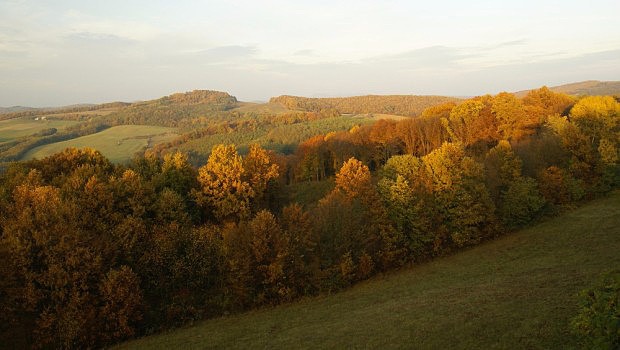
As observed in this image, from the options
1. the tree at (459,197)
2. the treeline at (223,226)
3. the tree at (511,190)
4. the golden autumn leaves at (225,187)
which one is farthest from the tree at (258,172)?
the tree at (511,190)

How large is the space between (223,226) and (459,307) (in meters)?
33.0

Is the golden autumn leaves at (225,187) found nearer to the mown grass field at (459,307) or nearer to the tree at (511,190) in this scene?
the mown grass field at (459,307)

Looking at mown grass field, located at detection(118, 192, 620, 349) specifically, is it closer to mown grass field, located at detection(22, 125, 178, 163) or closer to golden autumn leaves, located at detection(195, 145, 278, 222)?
golden autumn leaves, located at detection(195, 145, 278, 222)

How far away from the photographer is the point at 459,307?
85.9 feet

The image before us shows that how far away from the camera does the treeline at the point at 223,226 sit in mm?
Answer: 32719

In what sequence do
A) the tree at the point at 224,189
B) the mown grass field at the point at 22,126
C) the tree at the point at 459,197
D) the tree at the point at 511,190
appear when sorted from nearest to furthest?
the tree at the point at 459,197
the tree at the point at 224,189
the tree at the point at 511,190
the mown grass field at the point at 22,126

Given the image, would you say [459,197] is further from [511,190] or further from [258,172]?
[258,172]

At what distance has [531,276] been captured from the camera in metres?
31.8

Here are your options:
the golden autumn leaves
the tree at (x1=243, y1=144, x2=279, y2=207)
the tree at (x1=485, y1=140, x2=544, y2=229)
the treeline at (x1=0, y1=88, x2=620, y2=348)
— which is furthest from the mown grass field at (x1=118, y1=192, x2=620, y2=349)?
the tree at (x1=243, y1=144, x2=279, y2=207)

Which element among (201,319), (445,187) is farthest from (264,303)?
(445,187)

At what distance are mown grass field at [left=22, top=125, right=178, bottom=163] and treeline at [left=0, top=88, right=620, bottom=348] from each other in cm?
9156

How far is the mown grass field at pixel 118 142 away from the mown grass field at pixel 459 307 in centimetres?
11371

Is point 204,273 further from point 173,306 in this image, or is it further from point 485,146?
point 485,146

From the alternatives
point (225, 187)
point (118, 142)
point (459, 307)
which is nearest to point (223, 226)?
point (225, 187)
